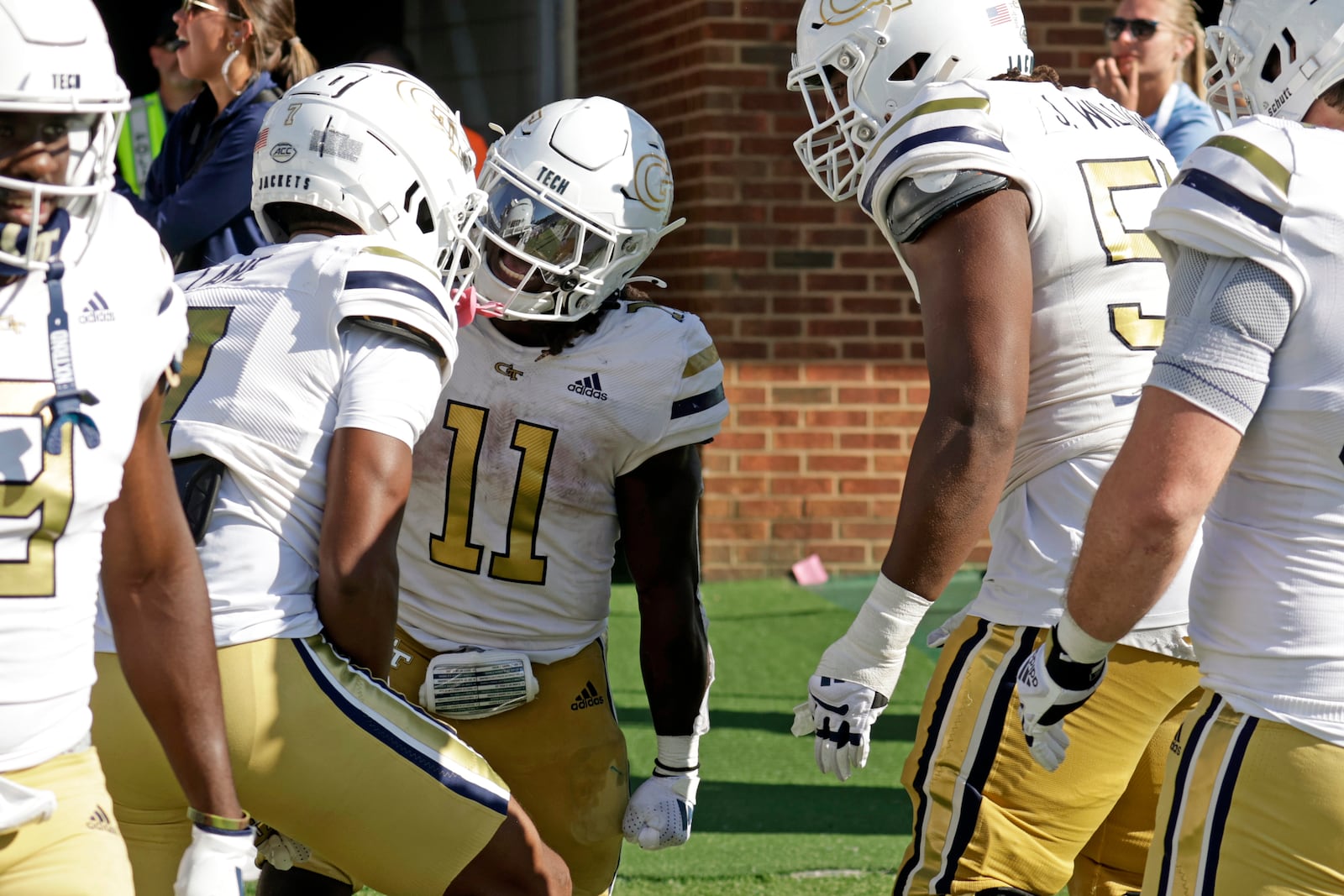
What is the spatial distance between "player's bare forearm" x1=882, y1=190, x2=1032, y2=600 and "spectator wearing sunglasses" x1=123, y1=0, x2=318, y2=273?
8.41 ft

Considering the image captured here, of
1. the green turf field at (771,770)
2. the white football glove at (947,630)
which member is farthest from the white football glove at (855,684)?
the green turf field at (771,770)

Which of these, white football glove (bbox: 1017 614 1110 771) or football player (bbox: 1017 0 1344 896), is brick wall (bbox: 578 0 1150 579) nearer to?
white football glove (bbox: 1017 614 1110 771)

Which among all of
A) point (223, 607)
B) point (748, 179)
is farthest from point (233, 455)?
point (748, 179)

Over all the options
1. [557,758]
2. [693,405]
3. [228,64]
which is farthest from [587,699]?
[228,64]

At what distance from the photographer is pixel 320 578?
8.14 feet

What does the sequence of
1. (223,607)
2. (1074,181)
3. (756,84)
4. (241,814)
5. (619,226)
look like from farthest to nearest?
(756,84), (619,226), (1074,181), (223,607), (241,814)

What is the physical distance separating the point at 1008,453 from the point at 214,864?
1.33m

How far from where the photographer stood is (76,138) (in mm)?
1869

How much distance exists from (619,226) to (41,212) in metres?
1.50

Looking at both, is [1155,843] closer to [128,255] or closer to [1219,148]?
[1219,148]

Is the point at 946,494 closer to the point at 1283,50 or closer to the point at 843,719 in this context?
the point at 843,719

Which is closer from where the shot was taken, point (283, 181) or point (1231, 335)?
point (1231, 335)

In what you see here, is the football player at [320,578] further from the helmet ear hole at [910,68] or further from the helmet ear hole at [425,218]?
the helmet ear hole at [910,68]

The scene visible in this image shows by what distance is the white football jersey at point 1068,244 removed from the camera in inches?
104
